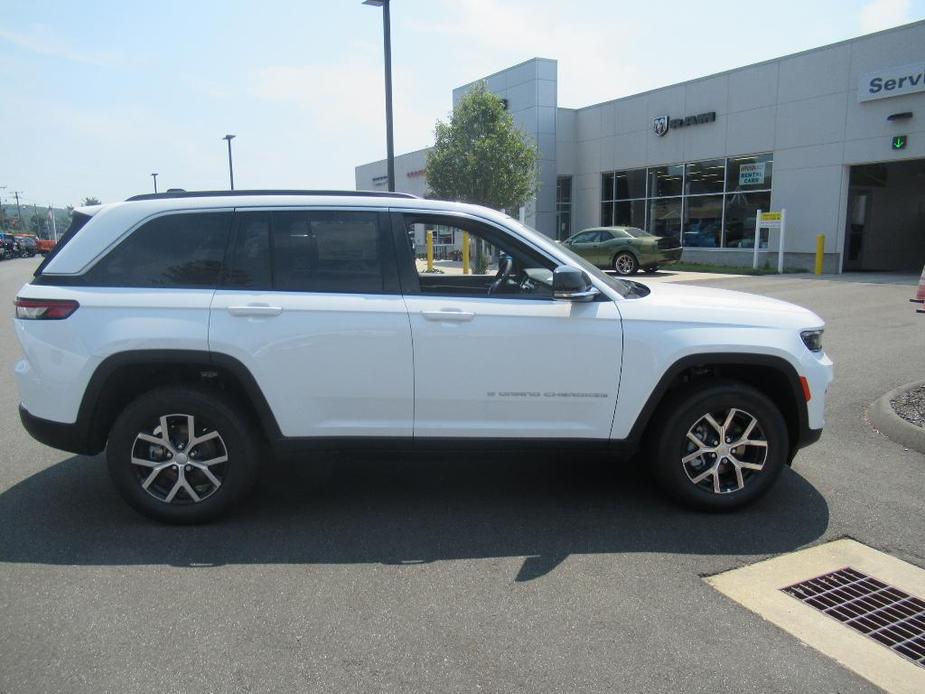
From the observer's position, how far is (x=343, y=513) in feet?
13.8

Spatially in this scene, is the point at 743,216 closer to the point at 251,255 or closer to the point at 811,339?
the point at 811,339

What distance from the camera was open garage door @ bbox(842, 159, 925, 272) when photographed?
2298cm

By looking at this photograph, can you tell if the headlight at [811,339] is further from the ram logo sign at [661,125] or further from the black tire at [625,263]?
the ram logo sign at [661,125]

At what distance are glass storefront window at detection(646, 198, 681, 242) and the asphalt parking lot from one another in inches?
901

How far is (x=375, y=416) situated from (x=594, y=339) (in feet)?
4.37

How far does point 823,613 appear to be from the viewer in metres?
3.12

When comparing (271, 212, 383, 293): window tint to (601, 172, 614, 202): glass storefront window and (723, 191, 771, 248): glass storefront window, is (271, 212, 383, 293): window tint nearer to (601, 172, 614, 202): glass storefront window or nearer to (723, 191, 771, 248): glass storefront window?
(723, 191, 771, 248): glass storefront window

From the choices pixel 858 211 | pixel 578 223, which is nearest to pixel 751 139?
pixel 858 211

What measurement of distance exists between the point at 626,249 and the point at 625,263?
0.49m

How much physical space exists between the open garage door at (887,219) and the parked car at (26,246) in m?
51.5

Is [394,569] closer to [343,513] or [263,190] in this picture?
[343,513]

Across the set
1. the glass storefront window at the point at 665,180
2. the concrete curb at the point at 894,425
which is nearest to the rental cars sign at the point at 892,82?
the glass storefront window at the point at 665,180

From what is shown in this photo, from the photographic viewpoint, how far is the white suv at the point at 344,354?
384 cm

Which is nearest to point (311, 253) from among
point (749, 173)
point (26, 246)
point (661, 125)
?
point (749, 173)
